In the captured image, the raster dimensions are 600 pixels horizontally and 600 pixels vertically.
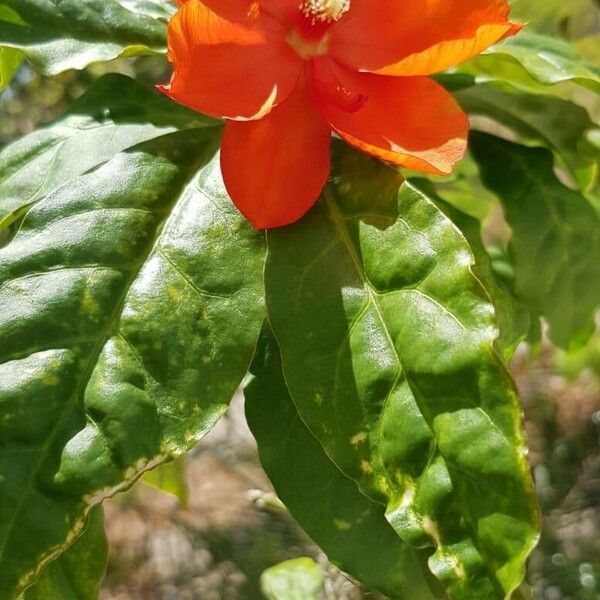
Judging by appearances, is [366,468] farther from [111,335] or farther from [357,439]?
[111,335]

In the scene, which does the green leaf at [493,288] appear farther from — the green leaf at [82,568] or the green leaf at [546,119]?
the green leaf at [82,568]

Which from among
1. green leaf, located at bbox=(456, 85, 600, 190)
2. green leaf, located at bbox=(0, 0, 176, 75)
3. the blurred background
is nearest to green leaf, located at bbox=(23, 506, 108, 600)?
green leaf, located at bbox=(0, 0, 176, 75)

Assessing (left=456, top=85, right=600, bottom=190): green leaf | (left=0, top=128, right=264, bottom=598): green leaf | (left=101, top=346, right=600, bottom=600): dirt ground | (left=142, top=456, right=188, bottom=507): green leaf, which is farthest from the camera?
(left=101, top=346, right=600, bottom=600): dirt ground

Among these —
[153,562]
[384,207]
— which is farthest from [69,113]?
[153,562]

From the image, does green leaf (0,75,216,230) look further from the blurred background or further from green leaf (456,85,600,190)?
the blurred background

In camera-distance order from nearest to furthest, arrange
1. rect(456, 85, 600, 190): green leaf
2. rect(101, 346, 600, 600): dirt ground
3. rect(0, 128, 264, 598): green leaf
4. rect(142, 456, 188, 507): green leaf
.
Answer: rect(0, 128, 264, 598): green leaf, rect(456, 85, 600, 190): green leaf, rect(142, 456, 188, 507): green leaf, rect(101, 346, 600, 600): dirt ground

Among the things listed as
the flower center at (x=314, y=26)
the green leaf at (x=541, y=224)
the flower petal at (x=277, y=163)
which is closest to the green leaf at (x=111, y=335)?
the flower petal at (x=277, y=163)

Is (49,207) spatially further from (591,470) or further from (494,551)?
(591,470)
